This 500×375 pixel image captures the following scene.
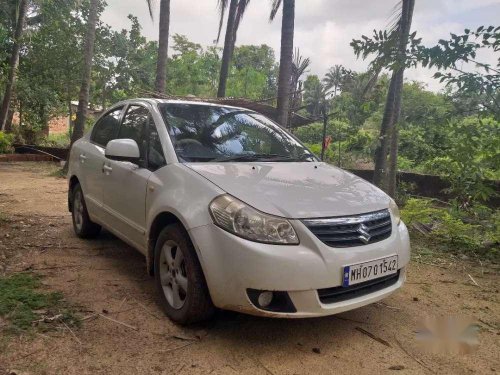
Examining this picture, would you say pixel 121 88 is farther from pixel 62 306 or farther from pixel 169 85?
pixel 62 306

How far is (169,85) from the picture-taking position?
86.8ft

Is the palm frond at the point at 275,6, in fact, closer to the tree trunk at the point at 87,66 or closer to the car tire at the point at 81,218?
the tree trunk at the point at 87,66

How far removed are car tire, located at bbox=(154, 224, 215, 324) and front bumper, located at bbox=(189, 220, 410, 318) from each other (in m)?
0.11

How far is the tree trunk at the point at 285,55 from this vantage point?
7.75m

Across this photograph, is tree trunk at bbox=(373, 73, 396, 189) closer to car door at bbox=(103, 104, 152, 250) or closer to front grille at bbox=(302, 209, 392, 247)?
car door at bbox=(103, 104, 152, 250)

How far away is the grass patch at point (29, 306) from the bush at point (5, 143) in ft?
41.5

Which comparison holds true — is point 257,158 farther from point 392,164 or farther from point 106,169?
point 392,164

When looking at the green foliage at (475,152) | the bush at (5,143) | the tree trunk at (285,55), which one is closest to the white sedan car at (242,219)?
the green foliage at (475,152)

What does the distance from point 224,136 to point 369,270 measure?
1585 millimetres

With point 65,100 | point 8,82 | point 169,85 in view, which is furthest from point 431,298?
point 169,85

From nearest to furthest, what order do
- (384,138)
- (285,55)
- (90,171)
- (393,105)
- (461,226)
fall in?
(90,171) < (461,226) < (285,55) < (384,138) < (393,105)

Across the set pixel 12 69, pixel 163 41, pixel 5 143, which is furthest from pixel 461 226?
pixel 12 69

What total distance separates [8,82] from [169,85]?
499 inches

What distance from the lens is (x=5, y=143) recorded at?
563 inches
